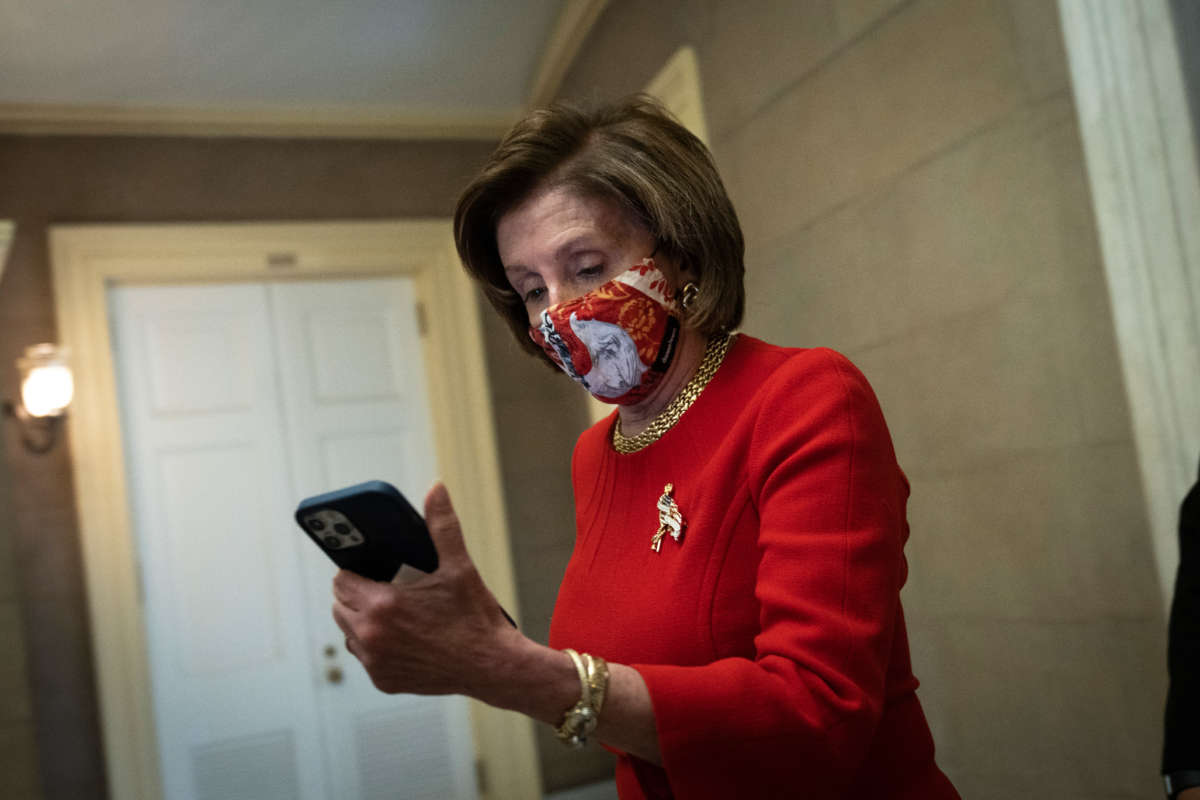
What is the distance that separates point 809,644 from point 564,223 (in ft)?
1.64

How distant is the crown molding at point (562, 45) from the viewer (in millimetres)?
3686

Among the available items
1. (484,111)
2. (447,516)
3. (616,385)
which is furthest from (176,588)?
(447,516)

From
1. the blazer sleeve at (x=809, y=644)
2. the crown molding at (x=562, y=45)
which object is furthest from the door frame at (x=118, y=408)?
the blazer sleeve at (x=809, y=644)

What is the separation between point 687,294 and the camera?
103 centimetres

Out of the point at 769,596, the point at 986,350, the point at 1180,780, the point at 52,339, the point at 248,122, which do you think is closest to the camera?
the point at 769,596

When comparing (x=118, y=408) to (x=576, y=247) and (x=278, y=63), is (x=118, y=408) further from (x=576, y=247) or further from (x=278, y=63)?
(x=576, y=247)

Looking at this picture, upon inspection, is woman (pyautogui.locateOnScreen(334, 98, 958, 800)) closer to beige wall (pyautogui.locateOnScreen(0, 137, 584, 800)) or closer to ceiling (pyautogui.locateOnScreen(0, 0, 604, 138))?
beige wall (pyautogui.locateOnScreen(0, 137, 584, 800))

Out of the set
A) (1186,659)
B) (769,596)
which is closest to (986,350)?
(1186,659)

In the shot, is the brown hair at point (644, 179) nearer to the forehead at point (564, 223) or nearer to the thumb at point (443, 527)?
the forehead at point (564, 223)

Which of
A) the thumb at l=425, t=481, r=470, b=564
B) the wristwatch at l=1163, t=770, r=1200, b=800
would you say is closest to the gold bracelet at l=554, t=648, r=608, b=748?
the thumb at l=425, t=481, r=470, b=564

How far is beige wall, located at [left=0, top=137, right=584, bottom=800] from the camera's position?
3428 mm

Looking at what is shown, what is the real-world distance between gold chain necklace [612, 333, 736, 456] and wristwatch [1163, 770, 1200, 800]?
750mm

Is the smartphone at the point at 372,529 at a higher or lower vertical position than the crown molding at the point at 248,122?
lower

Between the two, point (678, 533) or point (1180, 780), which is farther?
point (1180, 780)
